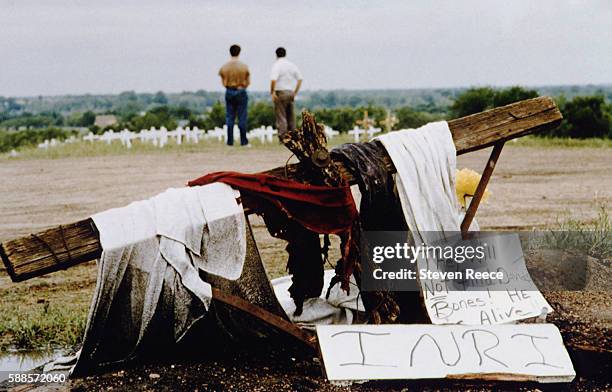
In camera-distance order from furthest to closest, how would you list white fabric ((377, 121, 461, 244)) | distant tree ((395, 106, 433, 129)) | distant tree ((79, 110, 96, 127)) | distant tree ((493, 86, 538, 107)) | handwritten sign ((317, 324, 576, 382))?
distant tree ((79, 110, 96, 127)) → distant tree ((395, 106, 433, 129)) → distant tree ((493, 86, 538, 107)) → white fabric ((377, 121, 461, 244)) → handwritten sign ((317, 324, 576, 382))

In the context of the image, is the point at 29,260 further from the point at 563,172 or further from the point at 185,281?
the point at 563,172

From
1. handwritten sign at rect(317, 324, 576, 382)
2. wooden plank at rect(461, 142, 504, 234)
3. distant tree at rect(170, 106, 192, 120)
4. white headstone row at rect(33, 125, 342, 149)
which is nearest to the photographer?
handwritten sign at rect(317, 324, 576, 382)

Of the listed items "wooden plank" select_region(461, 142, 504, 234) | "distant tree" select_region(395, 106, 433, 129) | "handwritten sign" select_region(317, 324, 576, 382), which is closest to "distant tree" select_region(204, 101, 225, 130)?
"distant tree" select_region(395, 106, 433, 129)

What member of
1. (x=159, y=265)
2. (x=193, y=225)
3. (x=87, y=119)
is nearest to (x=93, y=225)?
(x=159, y=265)

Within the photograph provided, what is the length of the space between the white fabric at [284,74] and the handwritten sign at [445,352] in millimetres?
10753

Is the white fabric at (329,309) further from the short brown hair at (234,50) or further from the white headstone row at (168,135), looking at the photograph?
the white headstone row at (168,135)

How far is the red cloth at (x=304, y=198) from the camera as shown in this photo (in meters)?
4.52

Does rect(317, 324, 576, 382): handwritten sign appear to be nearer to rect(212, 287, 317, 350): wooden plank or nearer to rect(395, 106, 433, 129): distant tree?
rect(212, 287, 317, 350): wooden plank

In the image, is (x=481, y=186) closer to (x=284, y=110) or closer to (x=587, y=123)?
(x=284, y=110)

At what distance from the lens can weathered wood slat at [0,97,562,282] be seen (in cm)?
406

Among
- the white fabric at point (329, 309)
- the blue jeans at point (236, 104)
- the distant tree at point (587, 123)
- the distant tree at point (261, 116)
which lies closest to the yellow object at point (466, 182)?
the white fabric at point (329, 309)

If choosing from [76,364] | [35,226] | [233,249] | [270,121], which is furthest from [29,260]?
[270,121]

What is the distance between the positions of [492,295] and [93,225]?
229 centimetres

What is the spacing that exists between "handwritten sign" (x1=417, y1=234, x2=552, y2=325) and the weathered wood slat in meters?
0.74
